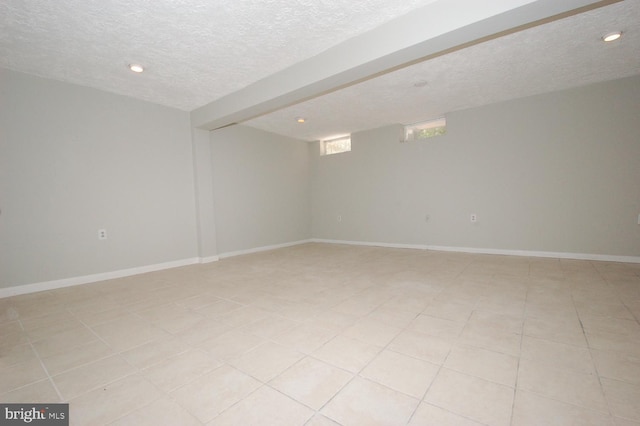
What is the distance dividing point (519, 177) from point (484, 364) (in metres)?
4.01

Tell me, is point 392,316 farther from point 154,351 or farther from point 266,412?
point 154,351

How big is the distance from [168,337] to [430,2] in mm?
3298

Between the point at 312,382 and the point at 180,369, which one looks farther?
the point at 180,369

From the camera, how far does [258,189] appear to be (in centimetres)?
562

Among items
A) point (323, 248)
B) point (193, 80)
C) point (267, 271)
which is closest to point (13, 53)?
point (193, 80)

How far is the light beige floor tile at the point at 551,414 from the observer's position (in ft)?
3.53

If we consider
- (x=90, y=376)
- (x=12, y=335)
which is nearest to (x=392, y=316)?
(x=90, y=376)

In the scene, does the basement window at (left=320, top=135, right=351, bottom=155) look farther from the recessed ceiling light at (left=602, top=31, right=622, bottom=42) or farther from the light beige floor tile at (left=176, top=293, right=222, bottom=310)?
the light beige floor tile at (left=176, top=293, right=222, bottom=310)

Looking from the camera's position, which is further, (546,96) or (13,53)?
(546,96)

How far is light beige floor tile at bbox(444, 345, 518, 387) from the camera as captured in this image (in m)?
1.38

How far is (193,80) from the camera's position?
10.7ft

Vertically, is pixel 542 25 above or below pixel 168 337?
above

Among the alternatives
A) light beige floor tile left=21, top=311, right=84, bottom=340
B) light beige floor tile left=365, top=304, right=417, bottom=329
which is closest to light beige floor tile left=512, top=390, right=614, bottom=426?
light beige floor tile left=365, top=304, right=417, bottom=329

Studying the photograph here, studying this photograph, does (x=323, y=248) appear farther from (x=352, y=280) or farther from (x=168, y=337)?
(x=168, y=337)
